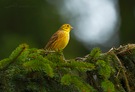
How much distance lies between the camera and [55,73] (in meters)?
3.29

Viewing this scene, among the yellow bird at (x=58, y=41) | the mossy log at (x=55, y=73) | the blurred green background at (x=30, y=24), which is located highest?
the blurred green background at (x=30, y=24)

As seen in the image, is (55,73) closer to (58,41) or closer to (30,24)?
(58,41)

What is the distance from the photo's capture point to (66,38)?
6.45 meters

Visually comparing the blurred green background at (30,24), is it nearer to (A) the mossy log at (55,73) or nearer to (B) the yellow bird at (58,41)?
(B) the yellow bird at (58,41)

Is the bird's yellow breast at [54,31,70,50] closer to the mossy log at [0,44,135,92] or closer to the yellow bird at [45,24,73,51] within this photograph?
the yellow bird at [45,24,73,51]

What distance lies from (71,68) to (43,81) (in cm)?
17

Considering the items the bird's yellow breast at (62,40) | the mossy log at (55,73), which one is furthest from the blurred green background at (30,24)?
the mossy log at (55,73)

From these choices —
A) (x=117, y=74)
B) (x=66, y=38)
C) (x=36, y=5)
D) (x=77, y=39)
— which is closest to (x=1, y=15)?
(x=36, y=5)

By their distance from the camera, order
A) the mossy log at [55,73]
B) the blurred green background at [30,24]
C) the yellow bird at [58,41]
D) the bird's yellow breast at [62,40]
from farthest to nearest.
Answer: the blurred green background at [30,24] < the bird's yellow breast at [62,40] < the yellow bird at [58,41] < the mossy log at [55,73]

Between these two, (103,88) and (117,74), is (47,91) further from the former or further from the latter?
(117,74)

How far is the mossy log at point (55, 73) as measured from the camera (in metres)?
3.13

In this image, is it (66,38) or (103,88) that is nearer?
(103,88)

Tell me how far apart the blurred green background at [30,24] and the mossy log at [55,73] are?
8.03m

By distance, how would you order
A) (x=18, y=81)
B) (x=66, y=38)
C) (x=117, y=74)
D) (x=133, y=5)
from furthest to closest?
(x=133, y=5), (x=66, y=38), (x=117, y=74), (x=18, y=81)
